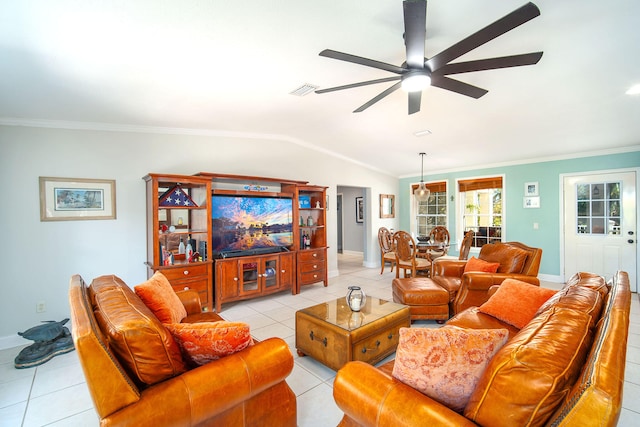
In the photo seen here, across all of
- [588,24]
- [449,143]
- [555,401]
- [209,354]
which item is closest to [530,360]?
[555,401]

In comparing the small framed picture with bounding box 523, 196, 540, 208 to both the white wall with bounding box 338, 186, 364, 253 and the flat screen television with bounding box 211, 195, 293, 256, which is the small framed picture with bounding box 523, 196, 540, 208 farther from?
the flat screen television with bounding box 211, 195, 293, 256

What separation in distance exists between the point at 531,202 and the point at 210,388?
20.3 ft

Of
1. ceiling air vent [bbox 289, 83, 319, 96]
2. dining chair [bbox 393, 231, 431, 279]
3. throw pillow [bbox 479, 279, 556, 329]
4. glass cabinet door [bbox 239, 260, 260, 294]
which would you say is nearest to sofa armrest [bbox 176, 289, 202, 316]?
A: glass cabinet door [bbox 239, 260, 260, 294]

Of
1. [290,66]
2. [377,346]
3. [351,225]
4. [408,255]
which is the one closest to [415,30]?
[290,66]

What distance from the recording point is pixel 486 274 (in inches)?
124

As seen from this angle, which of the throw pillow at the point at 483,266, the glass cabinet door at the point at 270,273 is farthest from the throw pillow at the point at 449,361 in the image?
the glass cabinet door at the point at 270,273

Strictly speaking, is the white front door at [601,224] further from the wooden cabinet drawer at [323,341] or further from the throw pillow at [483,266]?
the wooden cabinet drawer at [323,341]

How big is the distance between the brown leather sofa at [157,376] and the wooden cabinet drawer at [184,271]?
1.96 metres

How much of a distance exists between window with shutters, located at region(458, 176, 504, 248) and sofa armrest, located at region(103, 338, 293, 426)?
5.90 m

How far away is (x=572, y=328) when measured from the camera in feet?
3.66

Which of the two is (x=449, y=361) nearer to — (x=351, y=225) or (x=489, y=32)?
(x=489, y=32)

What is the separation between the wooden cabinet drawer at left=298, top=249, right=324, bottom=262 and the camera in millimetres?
4930

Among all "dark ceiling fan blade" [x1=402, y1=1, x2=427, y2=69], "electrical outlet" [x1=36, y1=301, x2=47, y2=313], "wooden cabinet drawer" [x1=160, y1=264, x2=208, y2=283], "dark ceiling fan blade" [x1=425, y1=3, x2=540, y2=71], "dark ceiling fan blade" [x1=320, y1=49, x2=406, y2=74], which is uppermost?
"dark ceiling fan blade" [x1=402, y1=1, x2=427, y2=69]

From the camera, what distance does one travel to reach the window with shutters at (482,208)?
606cm
